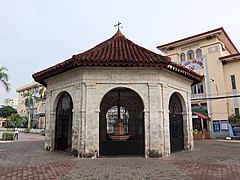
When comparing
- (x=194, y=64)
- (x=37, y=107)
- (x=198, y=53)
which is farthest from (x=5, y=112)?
(x=198, y=53)

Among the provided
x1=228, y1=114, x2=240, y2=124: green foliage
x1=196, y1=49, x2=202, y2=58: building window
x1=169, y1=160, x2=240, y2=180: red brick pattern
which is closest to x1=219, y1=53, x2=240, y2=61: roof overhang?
x1=196, y1=49, x2=202, y2=58: building window

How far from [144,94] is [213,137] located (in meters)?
17.2

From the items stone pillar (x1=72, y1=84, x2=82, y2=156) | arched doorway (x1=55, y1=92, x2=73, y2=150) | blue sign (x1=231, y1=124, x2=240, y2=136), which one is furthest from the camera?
blue sign (x1=231, y1=124, x2=240, y2=136)

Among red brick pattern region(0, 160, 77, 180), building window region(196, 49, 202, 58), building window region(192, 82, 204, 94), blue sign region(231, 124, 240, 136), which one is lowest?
red brick pattern region(0, 160, 77, 180)

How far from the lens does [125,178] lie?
5.36m

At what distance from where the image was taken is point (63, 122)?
11414 mm

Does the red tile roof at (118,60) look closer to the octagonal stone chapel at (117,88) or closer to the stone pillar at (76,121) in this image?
the octagonal stone chapel at (117,88)

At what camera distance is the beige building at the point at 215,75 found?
892 inches

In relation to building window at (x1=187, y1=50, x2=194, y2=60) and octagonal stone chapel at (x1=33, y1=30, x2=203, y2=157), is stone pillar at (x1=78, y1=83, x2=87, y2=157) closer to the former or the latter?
octagonal stone chapel at (x1=33, y1=30, x2=203, y2=157)

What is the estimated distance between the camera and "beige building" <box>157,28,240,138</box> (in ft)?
74.3

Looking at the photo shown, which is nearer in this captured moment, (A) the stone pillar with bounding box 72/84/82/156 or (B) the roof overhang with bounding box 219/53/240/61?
(A) the stone pillar with bounding box 72/84/82/156

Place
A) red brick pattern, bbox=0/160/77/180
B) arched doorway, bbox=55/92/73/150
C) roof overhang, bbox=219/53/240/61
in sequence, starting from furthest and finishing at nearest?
roof overhang, bbox=219/53/240/61
arched doorway, bbox=55/92/73/150
red brick pattern, bbox=0/160/77/180

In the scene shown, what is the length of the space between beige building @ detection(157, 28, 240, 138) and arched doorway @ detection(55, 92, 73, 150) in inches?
622

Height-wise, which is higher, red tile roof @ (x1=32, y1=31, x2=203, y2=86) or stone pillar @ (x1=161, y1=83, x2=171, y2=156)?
red tile roof @ (x1=32, y1=31, x2=203, y2=86)
